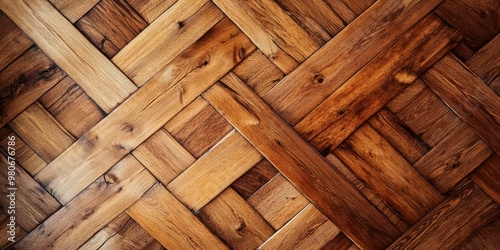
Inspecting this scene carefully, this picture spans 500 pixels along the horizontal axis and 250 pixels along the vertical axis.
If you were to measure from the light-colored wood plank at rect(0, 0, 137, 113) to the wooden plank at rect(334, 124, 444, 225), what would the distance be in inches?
25.6

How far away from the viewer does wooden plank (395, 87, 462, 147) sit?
1.02 m

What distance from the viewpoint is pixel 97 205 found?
103 cm

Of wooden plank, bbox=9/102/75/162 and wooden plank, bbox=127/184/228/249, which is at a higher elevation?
wooden plank, bbox=9/102/75/162

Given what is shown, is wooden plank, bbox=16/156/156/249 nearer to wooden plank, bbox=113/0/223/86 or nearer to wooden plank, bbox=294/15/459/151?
wooden plank, bbox=113/0/223/86

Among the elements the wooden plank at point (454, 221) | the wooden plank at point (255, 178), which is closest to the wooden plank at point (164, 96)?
the wooden plank at point (255, 178)

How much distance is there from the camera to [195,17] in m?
1.02

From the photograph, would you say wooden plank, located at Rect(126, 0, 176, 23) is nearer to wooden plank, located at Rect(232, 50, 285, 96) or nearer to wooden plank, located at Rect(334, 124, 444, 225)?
wooden plank, located at Rect(232, 50, 285, 96)

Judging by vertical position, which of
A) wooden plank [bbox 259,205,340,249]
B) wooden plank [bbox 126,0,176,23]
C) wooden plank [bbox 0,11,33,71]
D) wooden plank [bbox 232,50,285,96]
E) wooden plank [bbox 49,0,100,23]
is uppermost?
wooden plank [bbox 0,11,33,71]

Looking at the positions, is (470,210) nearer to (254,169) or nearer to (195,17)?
(254,169)

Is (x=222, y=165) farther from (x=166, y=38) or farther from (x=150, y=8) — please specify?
(x=150, y=8)

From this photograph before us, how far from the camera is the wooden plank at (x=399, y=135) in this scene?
3.37 ft

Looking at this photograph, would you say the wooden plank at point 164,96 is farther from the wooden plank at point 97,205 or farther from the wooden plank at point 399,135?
the wooden plank at point 399,135

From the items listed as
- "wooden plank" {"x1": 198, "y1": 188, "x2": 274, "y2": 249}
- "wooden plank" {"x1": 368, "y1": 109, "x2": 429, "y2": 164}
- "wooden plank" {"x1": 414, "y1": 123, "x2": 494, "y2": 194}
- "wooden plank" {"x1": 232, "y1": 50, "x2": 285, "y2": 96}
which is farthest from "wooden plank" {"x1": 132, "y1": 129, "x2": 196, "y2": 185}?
"wooden plank" {"x1": 414, "y1": 123, "x2": 494, "y2": 194}

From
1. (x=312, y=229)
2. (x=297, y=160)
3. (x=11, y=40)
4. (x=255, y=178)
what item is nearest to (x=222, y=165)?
(x=255, y=178)
